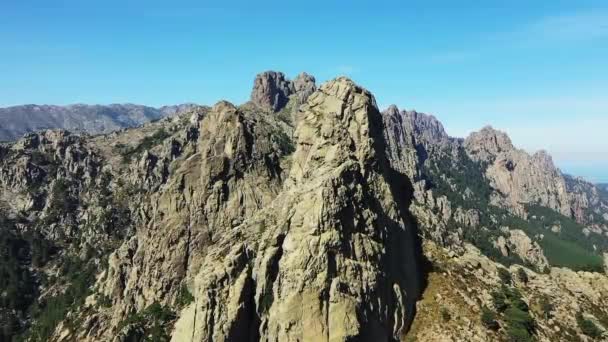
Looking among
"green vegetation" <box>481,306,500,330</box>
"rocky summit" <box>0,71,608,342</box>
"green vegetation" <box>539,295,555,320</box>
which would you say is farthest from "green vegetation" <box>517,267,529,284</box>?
"green vegetation" <box>481,306,500,330</box>

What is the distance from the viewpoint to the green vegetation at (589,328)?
7919 cm

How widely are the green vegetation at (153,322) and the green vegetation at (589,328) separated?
74.1 meters

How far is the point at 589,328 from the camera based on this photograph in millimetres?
79812

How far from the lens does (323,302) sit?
6500 centimetres

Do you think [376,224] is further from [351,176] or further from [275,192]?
[275,192]

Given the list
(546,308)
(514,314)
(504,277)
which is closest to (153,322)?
(514,314)

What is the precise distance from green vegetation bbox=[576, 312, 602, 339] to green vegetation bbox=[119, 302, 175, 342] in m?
74.1

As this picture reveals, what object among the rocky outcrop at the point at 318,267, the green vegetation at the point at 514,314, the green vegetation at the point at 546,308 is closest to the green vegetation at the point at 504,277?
the green vegetation at the point at 514,314

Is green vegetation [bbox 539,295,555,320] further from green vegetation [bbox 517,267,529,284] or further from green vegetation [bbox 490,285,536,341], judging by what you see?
green vegetation [bbox 517,267,529,284]

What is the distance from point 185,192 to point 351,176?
45669 millimetres

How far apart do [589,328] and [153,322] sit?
80.4m

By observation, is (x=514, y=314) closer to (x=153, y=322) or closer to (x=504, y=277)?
(x=504, y=277)

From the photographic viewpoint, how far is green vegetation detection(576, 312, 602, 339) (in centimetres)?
7919

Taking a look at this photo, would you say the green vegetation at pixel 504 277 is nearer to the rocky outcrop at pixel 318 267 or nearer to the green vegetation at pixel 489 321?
the green vegetation at pixel 489 321
